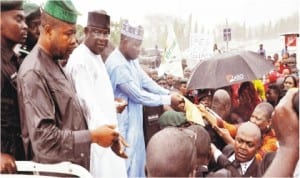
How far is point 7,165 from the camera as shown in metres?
1.86

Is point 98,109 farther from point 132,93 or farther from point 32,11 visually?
point 32,11

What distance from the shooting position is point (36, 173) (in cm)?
179

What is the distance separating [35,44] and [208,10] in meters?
0.72

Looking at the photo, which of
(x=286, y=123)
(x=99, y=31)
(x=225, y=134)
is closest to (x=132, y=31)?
(x=99, y=31)

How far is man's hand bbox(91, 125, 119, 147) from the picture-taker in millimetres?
1939

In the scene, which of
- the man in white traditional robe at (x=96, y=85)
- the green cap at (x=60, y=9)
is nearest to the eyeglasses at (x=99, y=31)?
the man in white traditional robe at (x=96, y=85)

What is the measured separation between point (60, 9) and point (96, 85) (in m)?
0.39

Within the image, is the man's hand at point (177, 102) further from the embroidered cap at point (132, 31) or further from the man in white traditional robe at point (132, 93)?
the embroidered cap at point (132, 31)

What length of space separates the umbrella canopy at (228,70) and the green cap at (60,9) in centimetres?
93

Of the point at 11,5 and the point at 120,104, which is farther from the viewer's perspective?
the point at 120,104

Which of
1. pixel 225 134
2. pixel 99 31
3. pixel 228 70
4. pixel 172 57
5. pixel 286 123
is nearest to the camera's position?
pixel 286 123

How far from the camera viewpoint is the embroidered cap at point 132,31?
2.25 meters

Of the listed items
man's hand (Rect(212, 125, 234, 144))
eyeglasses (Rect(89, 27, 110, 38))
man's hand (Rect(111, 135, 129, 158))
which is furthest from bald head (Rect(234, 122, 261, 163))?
eyeglasses (Rect(89, 27, 110, 38))

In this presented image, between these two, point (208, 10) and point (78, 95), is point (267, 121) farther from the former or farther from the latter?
point (78, 95)
